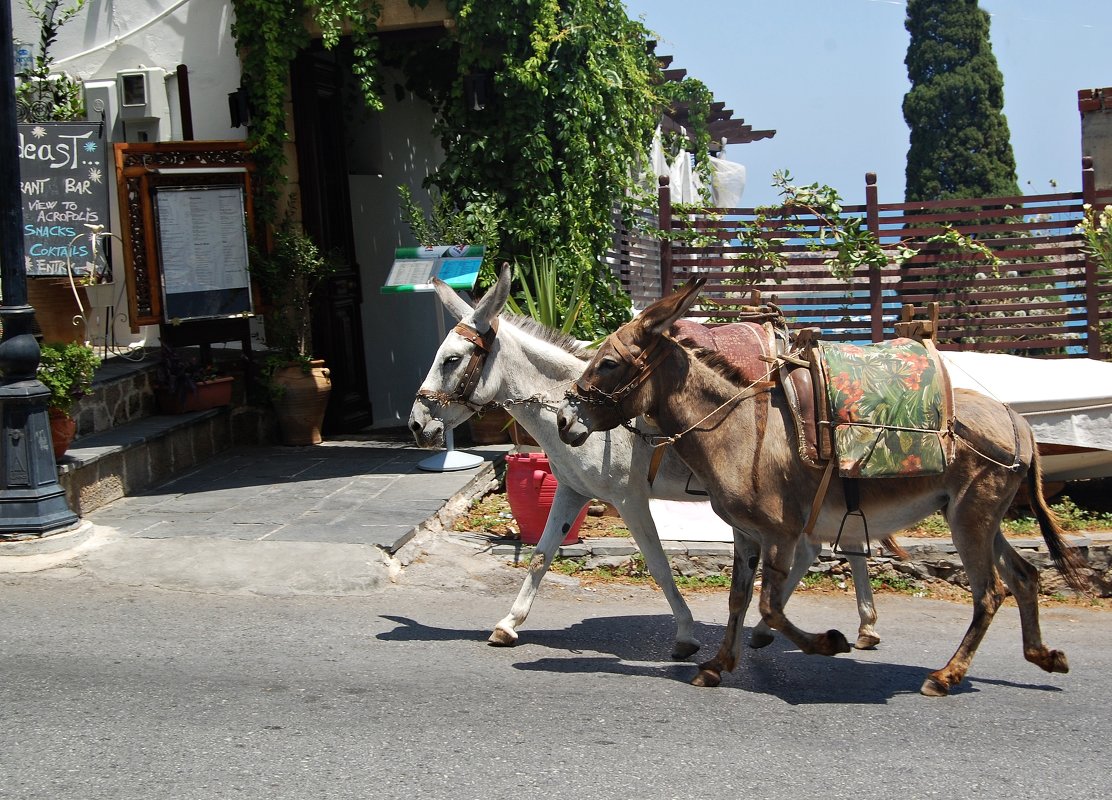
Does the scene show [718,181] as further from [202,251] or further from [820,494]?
[820,494]

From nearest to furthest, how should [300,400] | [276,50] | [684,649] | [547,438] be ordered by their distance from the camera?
[684,649] < [547,438] < [276,50] < [300,400]

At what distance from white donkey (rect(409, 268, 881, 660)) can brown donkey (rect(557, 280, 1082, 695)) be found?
0.58 metres

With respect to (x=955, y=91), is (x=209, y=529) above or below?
below

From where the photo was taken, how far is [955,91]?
26.5 m

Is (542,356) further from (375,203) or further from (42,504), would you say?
(375,203)

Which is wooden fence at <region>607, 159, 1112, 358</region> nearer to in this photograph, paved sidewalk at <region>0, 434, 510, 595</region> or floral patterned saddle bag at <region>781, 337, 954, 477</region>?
paved sidewalk at <region>0, 434, 510, 595</region>

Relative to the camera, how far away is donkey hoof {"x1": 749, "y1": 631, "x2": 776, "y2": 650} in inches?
237

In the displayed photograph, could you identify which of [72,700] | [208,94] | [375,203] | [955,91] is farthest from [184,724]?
[955,91]

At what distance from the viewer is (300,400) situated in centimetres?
1105

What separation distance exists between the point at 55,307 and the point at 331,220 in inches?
116

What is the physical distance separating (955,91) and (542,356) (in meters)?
23.4

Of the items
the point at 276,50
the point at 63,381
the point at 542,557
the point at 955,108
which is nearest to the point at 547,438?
the point at 542,557

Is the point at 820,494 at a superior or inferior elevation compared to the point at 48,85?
inferior

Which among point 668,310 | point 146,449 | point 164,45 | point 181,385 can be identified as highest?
point 164,45
